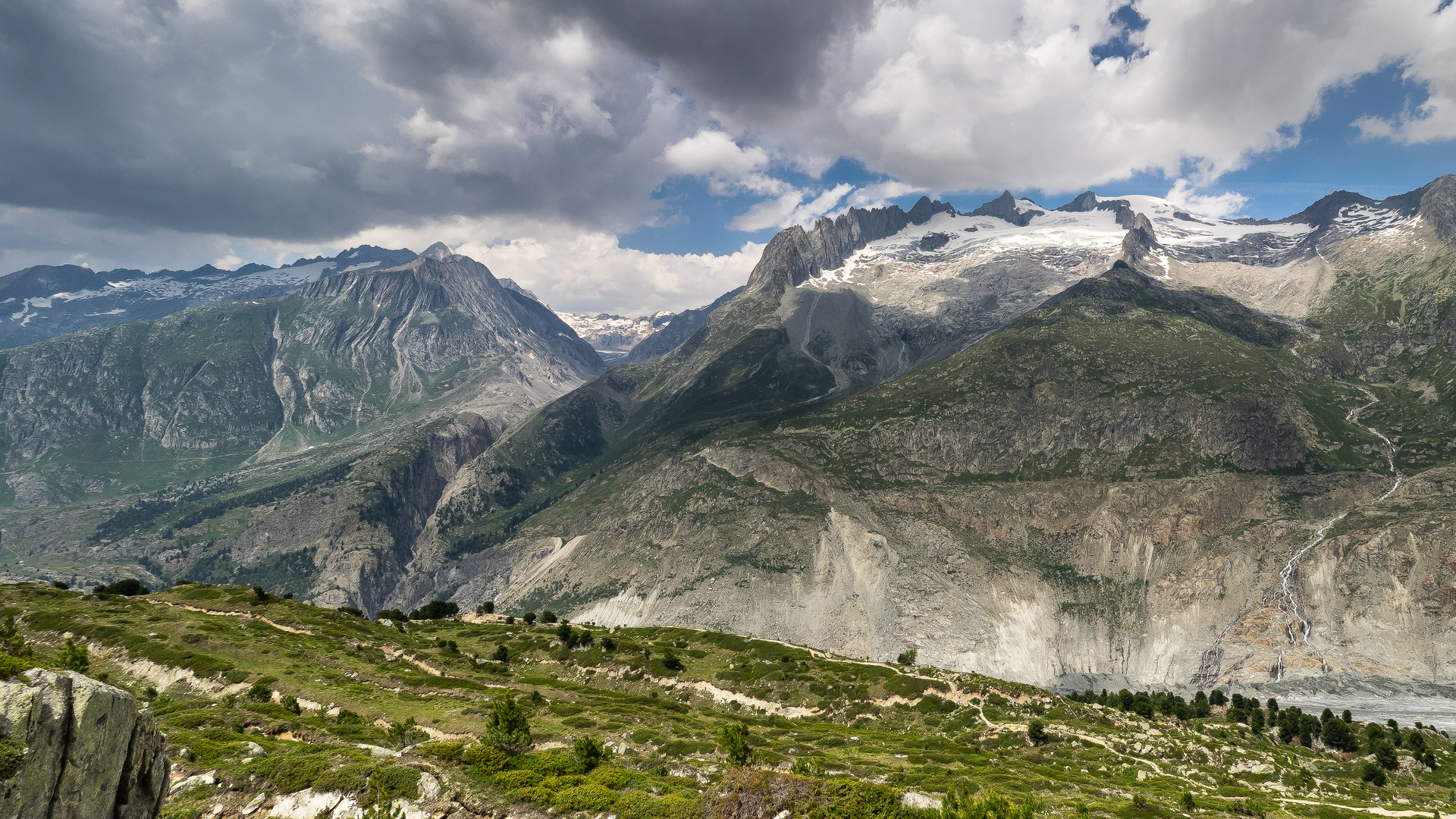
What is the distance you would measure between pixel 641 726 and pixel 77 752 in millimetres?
41983

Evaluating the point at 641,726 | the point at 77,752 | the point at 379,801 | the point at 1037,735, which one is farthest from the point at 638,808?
the point at 1037,735

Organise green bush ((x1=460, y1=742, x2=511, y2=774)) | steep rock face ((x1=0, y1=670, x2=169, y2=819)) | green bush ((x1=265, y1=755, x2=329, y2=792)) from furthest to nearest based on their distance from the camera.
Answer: green bush ((x1=460, y1=742, x2=511, y2=774)) → green bush ((x1=265, y1=755, x2=329, y2=792)) → steep rock face ((x1=0, y1=670, x2=169, y2=819))

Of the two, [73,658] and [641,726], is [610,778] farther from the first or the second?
[73,658]

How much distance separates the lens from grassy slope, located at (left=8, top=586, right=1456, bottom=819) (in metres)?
26.9

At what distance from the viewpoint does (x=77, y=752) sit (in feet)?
51.1

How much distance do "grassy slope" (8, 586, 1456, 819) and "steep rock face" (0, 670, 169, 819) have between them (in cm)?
764

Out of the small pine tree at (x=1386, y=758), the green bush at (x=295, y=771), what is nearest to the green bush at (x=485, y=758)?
the green bush at (x=295, y=771)

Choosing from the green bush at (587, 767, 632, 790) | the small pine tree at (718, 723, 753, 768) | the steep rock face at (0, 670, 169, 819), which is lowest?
the small pine tree at (718, 723, 753, 768)

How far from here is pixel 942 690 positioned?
84375 millimetres

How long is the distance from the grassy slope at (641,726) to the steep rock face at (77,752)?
764 cm

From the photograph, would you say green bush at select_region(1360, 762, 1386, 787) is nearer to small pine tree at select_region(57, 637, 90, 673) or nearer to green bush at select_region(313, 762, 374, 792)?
green bush at select_region(313, 762, 374, 792)

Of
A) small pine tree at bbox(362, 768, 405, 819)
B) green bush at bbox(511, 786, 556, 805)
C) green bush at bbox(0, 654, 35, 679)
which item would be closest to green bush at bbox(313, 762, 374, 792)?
small pine tree at bbox(362, 768, 405, 819)

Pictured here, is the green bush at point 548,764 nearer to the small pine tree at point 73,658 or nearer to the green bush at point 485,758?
the green bush at point 485,758

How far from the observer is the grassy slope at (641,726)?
26.9 m
